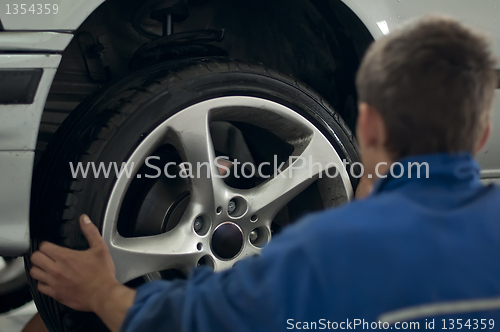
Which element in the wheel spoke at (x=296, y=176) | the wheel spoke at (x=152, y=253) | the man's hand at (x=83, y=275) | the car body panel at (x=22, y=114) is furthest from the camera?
the wheel spoke at (x=296, y=176)

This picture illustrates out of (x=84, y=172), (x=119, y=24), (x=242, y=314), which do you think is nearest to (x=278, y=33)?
(x=119, y=24)

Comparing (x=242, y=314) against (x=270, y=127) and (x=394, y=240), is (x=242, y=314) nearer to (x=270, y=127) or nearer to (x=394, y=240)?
(x=394, y=240)

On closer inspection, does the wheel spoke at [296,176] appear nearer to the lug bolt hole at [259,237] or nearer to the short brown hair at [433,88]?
the lug bolt hole at [259,237]

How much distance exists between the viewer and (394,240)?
680mm

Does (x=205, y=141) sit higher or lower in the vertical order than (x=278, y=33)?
lower

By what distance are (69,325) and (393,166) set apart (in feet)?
2.93

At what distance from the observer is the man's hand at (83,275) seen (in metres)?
1.04

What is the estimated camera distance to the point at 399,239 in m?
0.68

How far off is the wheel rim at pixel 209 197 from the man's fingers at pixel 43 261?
0.43ft

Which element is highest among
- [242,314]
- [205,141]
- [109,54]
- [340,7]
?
[340,7]

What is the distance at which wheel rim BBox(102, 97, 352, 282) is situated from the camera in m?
1.30

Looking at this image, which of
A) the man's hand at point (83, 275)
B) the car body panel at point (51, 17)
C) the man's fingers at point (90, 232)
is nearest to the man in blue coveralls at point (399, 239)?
the man's hand at point (83, 275)

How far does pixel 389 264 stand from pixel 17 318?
183 cm

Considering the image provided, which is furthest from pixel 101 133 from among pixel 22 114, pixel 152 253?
pixel 152 253
